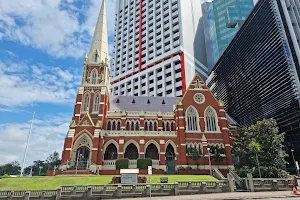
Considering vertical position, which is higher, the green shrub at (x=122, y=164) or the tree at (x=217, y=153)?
the tree at (x=217, y=153)

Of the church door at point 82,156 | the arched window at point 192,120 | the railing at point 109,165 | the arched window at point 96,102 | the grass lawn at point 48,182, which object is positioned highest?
the arched window at point 96,102

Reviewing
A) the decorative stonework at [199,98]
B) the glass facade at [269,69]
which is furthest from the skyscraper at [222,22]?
the decorative stonework at [199,98]

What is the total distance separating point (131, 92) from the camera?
287ft

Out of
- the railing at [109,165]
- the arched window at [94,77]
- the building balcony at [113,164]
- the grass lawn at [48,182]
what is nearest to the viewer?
the grass lawn at [48,182]

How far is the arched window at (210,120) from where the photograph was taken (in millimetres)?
38031

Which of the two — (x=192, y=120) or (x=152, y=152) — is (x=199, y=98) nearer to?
(x=192, y=120)

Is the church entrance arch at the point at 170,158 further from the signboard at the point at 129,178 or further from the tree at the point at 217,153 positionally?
the signboard at the point at 129,178

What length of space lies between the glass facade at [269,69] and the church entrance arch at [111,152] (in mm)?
32699

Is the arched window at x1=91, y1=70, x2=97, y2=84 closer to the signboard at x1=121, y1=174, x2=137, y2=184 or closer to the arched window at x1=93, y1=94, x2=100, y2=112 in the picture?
the arched window at x1=93, y1=94, x2=100, y2=112

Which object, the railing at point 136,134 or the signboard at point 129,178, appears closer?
the signboard at point 129,178

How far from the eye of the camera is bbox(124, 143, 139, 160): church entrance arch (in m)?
37.6

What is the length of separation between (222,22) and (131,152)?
2738 inches

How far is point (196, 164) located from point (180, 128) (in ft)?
21.7

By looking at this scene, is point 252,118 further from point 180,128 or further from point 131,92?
point 131,92
